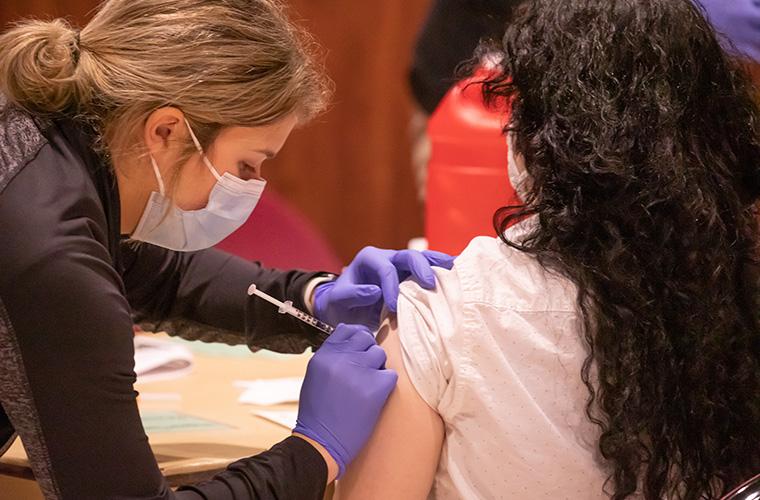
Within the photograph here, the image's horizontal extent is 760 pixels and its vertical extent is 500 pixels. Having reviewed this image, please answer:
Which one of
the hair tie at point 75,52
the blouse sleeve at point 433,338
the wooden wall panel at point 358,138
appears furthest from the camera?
the wooden wall panel at point 358,138

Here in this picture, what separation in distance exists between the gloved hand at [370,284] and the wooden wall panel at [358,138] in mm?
2503

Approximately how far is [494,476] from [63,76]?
0.77 meters

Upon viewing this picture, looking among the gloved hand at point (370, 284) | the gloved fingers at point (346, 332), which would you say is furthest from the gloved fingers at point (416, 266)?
the gloved fingers at point (346, 332)

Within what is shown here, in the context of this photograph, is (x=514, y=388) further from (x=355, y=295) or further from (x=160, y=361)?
(x=160, y=361)

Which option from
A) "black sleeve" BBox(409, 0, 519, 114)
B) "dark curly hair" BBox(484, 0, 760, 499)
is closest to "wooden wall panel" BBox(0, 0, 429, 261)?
"black sleeve" BBox(409, 0, 519, 114)

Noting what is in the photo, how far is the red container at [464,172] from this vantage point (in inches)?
87.5

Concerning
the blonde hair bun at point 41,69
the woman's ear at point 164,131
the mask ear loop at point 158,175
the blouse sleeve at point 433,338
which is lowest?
the blouse sleeve at point 433,338

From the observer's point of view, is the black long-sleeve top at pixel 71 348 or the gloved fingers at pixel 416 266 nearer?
the black long-sleeve top at pixel 71 348

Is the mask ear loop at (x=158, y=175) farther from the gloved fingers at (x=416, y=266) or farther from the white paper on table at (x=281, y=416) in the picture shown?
the white paper on table at (x=281, y=416)

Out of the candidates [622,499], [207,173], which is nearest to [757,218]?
[622,499]

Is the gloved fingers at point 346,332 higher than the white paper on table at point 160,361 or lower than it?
higher

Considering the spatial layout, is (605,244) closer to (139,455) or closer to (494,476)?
(494,476)

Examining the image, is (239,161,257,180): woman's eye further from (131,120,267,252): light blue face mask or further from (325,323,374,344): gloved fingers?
(325,323,374,344): gloved fingers

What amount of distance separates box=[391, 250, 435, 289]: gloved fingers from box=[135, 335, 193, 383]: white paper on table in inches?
25.5
